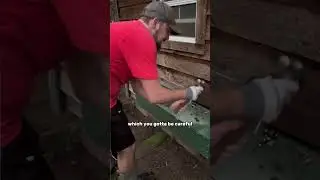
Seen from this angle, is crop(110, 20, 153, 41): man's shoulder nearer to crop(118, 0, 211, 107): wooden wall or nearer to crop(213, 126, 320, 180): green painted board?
crop(118, 0, 211, 107): wooden wall

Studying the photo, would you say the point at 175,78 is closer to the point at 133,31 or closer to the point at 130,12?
the point at 130,12

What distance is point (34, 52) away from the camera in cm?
24

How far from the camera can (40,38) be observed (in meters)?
0.24

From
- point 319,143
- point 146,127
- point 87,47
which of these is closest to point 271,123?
point 319,143

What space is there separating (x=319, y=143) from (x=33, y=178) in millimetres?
258

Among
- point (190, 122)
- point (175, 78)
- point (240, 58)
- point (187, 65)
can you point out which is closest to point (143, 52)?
point (190, 122)

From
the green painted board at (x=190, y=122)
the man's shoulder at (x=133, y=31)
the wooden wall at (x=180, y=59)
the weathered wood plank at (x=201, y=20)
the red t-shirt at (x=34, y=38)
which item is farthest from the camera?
the wooden wall at (x=180, y=59)

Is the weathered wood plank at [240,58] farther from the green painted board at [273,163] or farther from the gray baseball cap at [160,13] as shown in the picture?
the gray baseball cap at [160,13]

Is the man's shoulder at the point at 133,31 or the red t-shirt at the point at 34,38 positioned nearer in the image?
the red t-shirt at the point at 34,38

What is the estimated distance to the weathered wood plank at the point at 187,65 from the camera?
52.6 inches

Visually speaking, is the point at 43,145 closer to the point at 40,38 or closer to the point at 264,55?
the point at 40,38

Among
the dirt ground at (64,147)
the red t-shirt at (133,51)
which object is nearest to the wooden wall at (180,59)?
the red t-shirt at (133,51)

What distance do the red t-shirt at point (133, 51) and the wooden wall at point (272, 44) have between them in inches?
20.3

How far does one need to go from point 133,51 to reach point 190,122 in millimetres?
362
